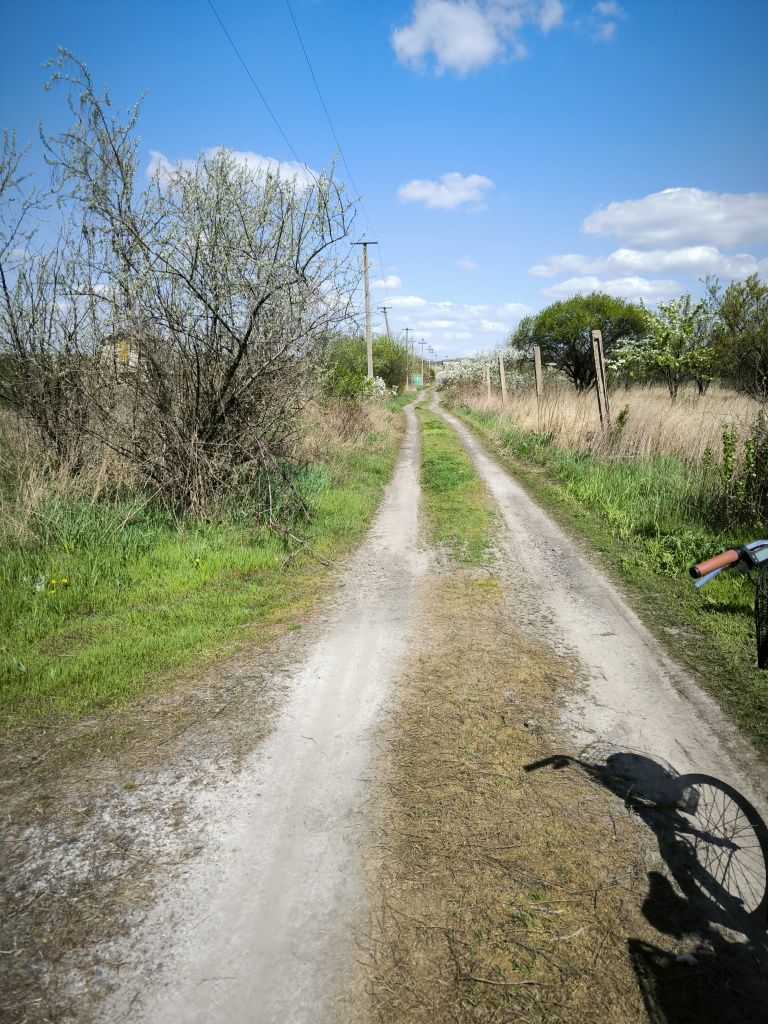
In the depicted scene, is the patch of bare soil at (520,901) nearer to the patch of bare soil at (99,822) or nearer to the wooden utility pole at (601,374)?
the patch of bare soil at (99,822)

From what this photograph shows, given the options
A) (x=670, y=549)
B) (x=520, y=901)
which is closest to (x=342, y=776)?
(x=520, y=901)

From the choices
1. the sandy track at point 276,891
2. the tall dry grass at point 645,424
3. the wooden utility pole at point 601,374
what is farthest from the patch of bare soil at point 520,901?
the wooden utility pole at point 601,374

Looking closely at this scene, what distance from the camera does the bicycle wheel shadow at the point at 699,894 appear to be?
2.09 meters

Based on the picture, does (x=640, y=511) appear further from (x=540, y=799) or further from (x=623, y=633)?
(x=540, y=799)

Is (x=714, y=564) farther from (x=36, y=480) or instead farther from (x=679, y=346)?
(x=679, y=346)

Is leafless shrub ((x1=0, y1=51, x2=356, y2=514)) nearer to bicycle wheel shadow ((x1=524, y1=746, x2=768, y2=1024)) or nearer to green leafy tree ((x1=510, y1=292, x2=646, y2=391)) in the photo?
bicycle wheel shadow ((x1=524, y1=746, x2=768, y2=1024))

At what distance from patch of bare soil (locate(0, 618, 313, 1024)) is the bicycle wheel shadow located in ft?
6.57

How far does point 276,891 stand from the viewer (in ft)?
8.36

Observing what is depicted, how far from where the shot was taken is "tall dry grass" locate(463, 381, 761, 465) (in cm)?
1030

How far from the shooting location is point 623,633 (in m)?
5.17

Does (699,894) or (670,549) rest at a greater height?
(670,549)

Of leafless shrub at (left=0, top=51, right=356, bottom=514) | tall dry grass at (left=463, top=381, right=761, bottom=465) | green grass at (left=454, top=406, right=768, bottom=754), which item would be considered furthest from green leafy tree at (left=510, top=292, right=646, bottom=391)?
leafless shrub at (left=0, top=51, right=356, bottom=514)

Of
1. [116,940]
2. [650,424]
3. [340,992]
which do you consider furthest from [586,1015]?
[650,424]

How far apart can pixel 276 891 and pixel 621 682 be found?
9.79 ft
